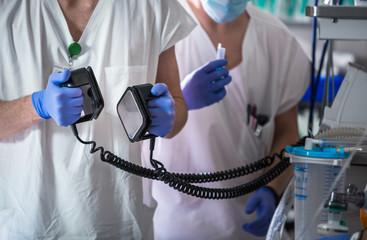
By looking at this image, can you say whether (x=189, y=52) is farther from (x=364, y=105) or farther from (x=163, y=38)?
(x=364, y=105)

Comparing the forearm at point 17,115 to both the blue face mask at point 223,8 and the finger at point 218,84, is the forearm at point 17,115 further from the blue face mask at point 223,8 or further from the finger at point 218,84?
the blue face mask at point 223,8

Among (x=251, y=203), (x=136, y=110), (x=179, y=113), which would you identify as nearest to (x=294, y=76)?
(x=251, y=203)

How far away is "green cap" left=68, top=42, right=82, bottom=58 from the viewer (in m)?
1.30

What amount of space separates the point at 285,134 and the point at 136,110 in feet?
3.14

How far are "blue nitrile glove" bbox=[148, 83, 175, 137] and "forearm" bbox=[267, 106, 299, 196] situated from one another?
2.42 feet

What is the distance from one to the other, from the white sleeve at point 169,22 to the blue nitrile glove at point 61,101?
397 mm

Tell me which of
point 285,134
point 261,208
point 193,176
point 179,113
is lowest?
point 261,208

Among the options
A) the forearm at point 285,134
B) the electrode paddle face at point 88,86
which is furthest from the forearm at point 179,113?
the forearm at point 285,134

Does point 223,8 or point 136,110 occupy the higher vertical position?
point 223,8

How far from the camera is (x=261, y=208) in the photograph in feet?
5.86

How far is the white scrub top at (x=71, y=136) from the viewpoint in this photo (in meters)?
1.31

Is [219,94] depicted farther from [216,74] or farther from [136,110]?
[136,110]

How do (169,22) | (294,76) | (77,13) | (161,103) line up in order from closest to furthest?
(161,103) < (77,13) < (169,22) < (294,76)

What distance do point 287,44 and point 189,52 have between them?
43cm
